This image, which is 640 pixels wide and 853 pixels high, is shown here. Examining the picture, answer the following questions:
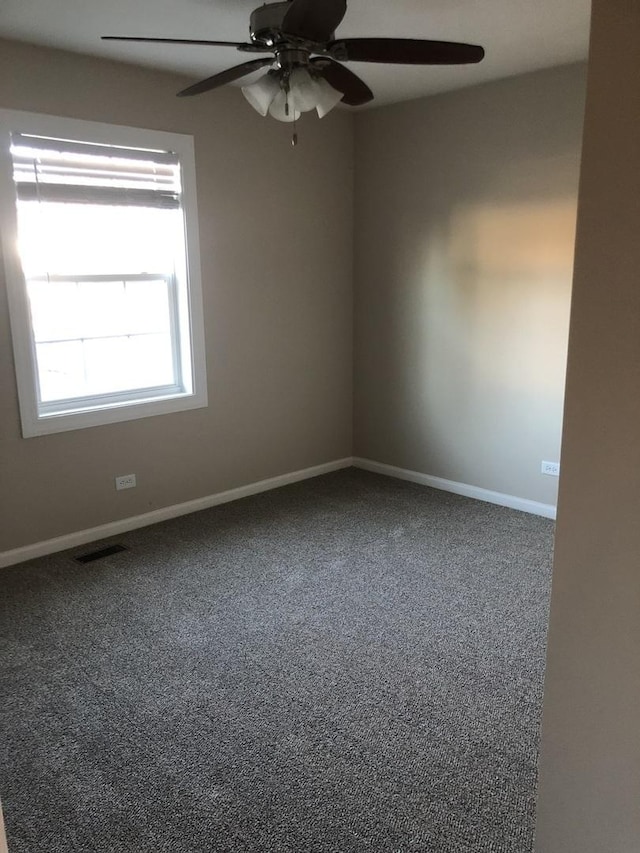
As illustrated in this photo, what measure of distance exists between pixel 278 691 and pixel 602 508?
1758 millimetres

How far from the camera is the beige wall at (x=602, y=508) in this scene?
39.2 inches

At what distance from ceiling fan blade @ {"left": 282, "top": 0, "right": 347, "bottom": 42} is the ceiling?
0.71 m

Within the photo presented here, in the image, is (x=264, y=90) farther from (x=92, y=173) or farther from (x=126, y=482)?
(x=126, y=482)

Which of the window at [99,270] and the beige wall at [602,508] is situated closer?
the beige wall at [602,508]

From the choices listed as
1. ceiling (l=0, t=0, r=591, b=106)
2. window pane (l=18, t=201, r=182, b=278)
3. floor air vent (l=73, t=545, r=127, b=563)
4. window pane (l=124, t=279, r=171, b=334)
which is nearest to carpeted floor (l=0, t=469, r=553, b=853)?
floor air vent (l=73, t=545, r=127, b=563)

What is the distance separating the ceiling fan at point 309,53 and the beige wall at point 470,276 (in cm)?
155

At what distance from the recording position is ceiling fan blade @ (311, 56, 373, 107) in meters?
2.55

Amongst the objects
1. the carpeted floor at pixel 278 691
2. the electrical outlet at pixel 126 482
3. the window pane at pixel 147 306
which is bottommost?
the carpeted floor at pixel 278 691

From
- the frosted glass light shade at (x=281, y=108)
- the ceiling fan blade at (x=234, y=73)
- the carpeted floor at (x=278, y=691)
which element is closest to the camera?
the carpeted floor at (x=278, y=691)

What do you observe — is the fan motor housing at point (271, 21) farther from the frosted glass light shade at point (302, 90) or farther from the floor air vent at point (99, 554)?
the floor air vent at point (99, 554)

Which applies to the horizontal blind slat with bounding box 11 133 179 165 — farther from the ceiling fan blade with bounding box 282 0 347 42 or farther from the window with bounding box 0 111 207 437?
the ceiling fan blade with bounding box 282 0 347 42

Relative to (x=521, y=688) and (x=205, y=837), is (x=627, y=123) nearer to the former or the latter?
(x=205, y=837)

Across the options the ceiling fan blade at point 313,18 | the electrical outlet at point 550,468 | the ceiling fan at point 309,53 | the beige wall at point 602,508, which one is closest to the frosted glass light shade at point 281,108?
the ceiling fan at point 309,53

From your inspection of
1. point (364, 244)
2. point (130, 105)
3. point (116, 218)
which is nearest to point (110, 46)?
point (130, 105)
